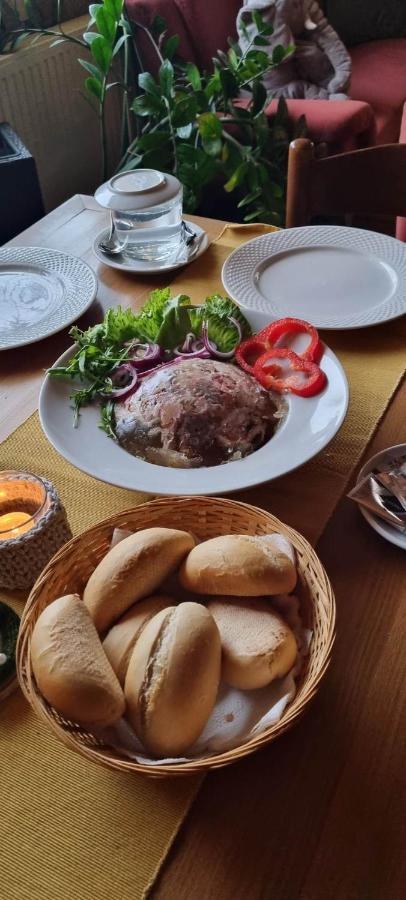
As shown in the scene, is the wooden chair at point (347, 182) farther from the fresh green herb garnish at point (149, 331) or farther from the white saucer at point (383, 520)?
the white saucer at point (383, 520)

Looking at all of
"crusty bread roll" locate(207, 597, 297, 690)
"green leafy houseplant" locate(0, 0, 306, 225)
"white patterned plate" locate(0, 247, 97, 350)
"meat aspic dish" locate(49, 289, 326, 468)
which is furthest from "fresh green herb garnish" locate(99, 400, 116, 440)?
"green leafy houseplant" locate(0, 0, 306, 225)

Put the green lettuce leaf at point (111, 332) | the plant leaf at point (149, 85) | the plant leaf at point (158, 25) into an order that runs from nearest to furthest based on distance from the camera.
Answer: the green lettuce leaf at point (111, 332) → the plant leaf at point (149, 85) → the plant leaf at point (158, 25)

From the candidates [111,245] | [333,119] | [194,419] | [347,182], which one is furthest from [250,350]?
[333,119]

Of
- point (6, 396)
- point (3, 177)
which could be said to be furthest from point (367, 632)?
point (3, 177)

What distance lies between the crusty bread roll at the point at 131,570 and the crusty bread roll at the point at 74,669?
0.10 ft

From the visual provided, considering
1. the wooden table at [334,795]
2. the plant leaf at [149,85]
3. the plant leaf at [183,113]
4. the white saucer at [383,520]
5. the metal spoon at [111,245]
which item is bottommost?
the wooden table at [334,795]

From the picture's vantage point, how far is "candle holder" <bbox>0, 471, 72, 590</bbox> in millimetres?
683

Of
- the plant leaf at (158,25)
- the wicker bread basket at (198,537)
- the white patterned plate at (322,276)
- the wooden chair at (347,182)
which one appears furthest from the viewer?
the plant leaf at (158,25)

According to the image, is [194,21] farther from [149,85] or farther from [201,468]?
[201,468]

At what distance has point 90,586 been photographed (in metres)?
0.60

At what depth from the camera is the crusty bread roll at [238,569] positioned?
585 millimetres

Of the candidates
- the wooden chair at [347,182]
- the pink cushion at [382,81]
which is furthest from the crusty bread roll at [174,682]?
the pink cushion at [382,81]

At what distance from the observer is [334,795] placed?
546 mm

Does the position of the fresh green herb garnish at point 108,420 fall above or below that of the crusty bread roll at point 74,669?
below
